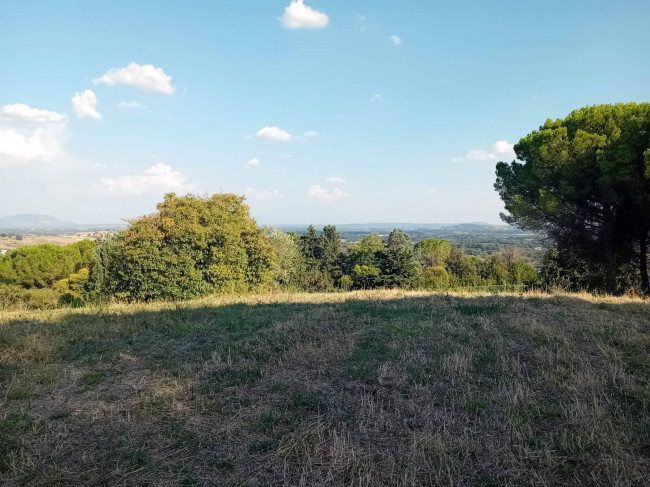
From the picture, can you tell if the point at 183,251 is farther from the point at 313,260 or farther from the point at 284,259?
the point at 313,260

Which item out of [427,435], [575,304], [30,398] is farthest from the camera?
[575,304]

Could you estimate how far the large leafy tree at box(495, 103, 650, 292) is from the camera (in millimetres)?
12820

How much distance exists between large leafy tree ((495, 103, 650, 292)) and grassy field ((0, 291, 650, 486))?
26.7ft

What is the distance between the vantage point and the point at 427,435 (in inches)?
136

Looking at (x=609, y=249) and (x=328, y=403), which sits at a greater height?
(x=609, y=249)

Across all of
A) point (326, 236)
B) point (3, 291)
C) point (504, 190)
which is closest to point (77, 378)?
point (504, 190)

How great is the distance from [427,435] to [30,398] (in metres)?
4.55

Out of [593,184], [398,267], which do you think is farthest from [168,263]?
[398,267]

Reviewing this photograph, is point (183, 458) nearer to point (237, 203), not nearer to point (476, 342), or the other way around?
point (476, 342)

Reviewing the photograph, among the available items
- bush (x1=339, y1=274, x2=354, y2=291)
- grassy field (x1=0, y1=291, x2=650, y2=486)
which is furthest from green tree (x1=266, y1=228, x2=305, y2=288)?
grassy field (x1=0, y1=291, x2=650, y2=486)

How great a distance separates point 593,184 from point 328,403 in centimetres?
1508

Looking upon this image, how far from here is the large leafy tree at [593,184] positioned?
12.8 metres

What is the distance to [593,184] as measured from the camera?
556 inches

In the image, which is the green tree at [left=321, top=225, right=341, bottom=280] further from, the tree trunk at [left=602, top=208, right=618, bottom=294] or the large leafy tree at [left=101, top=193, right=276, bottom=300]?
the tree trunk at [left=602, top=208, right=618, bottom=294]
